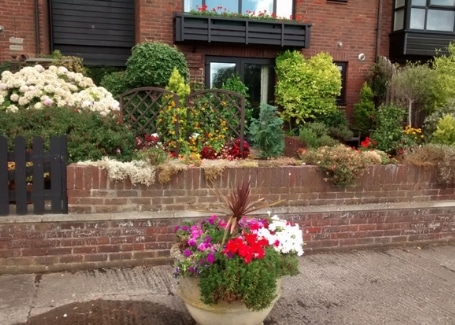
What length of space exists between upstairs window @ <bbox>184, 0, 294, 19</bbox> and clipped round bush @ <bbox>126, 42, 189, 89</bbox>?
1.75 meters

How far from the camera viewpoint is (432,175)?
215 inches

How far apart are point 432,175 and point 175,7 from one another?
666 cm

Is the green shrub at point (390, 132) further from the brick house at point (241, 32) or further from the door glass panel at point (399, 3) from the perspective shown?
the door glass panel at point (399, 3)

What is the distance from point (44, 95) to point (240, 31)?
5.01m

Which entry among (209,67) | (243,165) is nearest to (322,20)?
(209,67)

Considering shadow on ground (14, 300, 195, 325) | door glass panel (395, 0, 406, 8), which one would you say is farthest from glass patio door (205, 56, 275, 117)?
shadow on ground (14, 300, 195, 325)

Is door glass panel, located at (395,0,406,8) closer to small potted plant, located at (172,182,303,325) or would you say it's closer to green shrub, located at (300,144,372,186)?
green shrub, located at (300,144,372,186)

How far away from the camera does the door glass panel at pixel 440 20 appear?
37.0 feet

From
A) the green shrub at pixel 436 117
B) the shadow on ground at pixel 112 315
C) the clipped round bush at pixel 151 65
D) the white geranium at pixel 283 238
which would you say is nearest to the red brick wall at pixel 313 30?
the clipped round bush at pixel 151 65

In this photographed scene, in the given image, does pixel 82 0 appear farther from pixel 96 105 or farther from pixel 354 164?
pixel 354 164

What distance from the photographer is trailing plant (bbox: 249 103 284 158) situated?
19.9ft

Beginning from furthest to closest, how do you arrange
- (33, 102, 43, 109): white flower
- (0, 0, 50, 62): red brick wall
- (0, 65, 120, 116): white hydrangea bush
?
(0, 0, 50, 62): red brick wall
(0, 65, 120, 116): white hydrangea bush
(33, 102, 43, 109): white flower

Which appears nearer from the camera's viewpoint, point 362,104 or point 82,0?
point 82,0

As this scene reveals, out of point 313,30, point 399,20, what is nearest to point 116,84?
point 313,30
